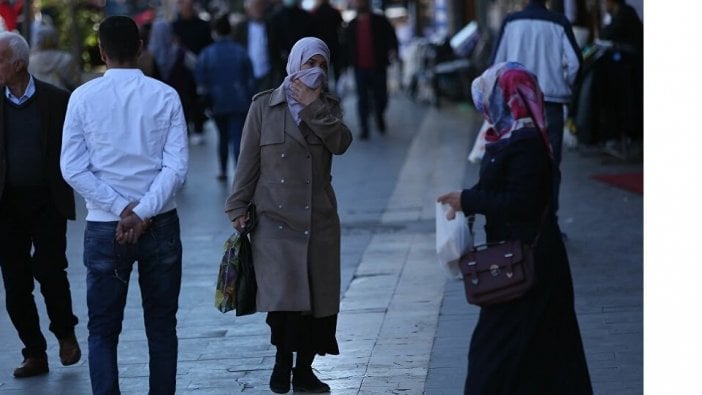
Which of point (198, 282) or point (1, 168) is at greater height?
point (1, 168)

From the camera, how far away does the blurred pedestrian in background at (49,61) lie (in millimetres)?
11336

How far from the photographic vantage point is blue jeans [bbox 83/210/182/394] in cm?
582

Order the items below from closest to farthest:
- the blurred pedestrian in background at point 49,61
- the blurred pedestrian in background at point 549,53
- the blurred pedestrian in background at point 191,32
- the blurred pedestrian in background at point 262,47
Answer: the blurred pedestrian in background at point 549,53, the blurred pedestrian in background at point 49,61, the blurred pedestrian in background at point 262,47, the blurred pedestrian in background at point 191,32

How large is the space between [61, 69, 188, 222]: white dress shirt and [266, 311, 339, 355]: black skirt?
0.91 meters

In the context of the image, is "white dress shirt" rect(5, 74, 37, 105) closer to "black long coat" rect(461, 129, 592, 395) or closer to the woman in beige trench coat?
the woman in beige trench coat

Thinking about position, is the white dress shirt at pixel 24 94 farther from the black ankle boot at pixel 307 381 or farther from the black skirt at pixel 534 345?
the black skirt at pixel 534 345

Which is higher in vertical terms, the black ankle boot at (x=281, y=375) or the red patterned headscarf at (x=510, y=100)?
the red patterned headscarf at (x=510, y=100)

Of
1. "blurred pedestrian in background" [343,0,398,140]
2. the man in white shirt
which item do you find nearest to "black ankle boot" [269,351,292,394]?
the man in white shirt

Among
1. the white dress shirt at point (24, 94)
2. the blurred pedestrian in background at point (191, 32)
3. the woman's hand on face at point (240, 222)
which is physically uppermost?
the white dress shirt at point (24, 94)

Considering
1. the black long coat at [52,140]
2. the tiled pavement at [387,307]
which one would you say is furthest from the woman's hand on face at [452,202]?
the black long coat at [52,140]
